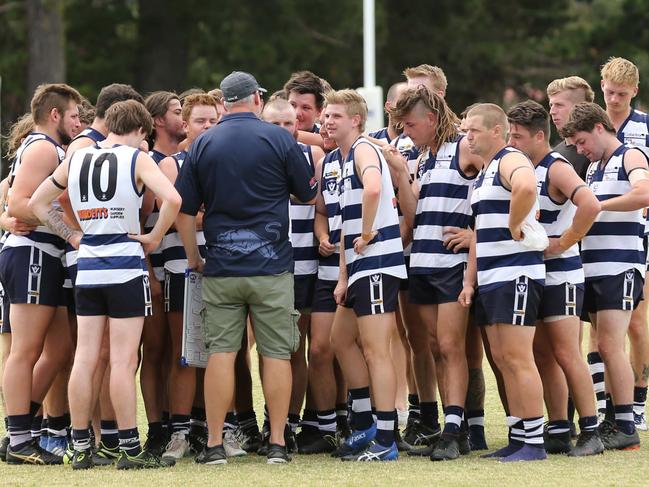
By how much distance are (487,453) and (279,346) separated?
1.42 metres

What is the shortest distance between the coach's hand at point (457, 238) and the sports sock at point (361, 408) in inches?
39.0

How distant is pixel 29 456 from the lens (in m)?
7.05

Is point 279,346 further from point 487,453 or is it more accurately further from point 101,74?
point 101,74

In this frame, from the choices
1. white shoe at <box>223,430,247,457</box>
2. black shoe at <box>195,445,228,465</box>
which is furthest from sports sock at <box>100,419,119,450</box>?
white shoe at <box>223,430,247,457</box>

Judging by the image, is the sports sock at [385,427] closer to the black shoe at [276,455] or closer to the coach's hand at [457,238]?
the black shoe at [276,455]

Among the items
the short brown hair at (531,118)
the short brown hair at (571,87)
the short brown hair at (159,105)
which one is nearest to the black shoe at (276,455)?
the short brown hair at (159,105)

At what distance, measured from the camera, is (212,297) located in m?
6.94

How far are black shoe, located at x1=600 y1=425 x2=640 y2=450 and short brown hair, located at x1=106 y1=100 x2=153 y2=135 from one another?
329 cm

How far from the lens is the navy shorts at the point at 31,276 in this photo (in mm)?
7039

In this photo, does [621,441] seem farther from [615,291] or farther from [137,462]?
[137,462]

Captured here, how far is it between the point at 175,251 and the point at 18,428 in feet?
4.53

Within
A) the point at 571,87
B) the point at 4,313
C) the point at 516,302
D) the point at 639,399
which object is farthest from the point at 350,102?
the point at 639,399

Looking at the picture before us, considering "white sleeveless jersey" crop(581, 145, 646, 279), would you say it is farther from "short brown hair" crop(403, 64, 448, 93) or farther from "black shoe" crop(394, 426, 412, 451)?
"black shoe" crop(394, 426, 412, 451)

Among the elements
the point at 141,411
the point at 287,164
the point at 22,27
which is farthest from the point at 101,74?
the point at 287,164
